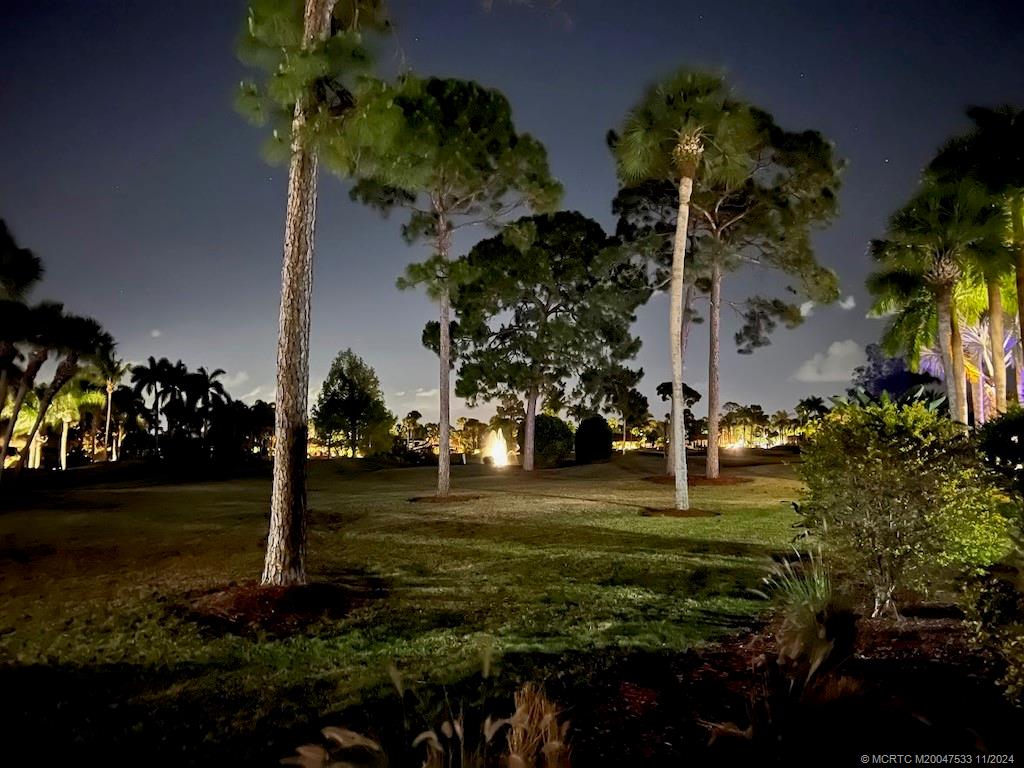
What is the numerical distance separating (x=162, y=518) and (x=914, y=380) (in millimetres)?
63987

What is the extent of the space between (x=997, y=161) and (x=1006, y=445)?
64.2 feet

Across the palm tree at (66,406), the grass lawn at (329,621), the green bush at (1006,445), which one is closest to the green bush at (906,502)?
the green bush at (1006,445)

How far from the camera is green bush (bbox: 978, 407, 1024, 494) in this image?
4.72m

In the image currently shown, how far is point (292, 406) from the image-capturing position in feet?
25.5

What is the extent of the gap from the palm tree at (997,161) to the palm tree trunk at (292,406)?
66.9 ft

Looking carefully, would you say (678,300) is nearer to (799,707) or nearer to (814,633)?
(814,633)

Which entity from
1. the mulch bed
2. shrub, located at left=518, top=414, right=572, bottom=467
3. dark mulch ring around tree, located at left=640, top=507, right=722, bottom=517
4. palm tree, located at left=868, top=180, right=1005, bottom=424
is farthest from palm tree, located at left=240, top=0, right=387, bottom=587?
shrub, located at left=518, top=414, right=572, bottom=467

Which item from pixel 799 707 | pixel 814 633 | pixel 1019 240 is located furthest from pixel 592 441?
pixel 799 707

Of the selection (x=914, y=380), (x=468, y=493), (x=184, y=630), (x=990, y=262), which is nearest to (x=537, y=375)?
(x=468, y=493)

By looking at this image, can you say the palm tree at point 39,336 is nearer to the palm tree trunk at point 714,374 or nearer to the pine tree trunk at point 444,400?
the pine tree trunk at point 444,400

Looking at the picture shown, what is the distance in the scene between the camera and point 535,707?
2900 millimetres

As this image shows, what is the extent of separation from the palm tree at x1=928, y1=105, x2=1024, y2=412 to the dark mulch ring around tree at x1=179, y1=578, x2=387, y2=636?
20.1 metres

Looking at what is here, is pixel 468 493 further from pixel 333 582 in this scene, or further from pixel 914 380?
pixel 914 380

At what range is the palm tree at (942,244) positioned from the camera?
2000 cm
